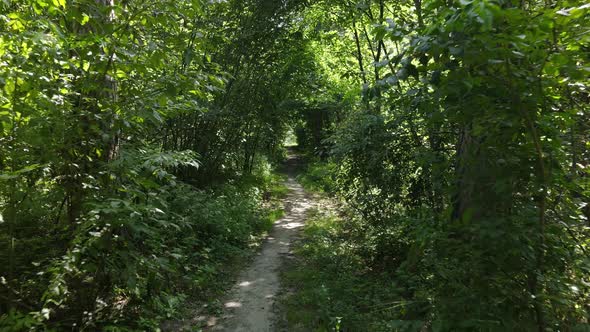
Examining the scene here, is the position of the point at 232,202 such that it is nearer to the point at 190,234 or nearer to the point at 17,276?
the point at 190,234

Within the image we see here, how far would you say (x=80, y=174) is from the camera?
3.51 metres

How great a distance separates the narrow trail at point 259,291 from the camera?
5055mm

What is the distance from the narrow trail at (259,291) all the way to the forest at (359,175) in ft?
0.90

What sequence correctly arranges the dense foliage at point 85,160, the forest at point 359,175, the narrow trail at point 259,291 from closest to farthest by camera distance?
the forest at point 359,175 < the dense foliage at point 85,160 < the narrow trail at point 259,291

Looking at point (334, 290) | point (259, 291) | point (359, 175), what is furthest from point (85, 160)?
point (359, 175)

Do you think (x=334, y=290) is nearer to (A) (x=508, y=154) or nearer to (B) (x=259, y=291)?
(B) (x=259, y=291)

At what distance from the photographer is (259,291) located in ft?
20.3

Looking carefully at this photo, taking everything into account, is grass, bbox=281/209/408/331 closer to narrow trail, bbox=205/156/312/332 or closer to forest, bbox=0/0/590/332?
forest, bbox=0/0/590/332

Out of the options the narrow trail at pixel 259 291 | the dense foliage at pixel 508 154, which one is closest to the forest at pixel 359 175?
the dense foliage at pixel 508 154

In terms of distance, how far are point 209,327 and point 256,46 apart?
7.10m

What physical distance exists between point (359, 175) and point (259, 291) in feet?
10.2

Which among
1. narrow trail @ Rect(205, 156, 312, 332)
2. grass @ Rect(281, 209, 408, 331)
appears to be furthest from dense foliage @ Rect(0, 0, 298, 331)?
grass @ Rect(281, 209, 408, 331)

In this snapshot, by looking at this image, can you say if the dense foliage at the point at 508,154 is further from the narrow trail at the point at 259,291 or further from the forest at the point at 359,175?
the narrow trail at the point at 259,291

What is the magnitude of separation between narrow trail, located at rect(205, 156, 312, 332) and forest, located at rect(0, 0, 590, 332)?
274 mm
